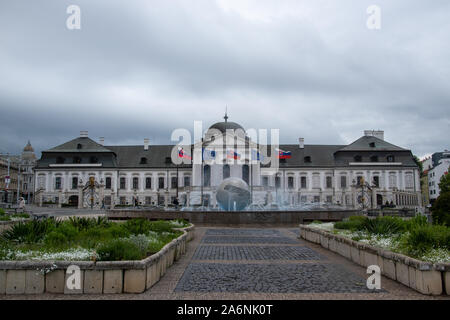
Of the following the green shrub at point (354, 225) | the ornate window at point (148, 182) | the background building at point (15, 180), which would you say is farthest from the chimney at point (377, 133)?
the green shrub at point (354, 225)

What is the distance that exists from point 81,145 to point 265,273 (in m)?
67.4

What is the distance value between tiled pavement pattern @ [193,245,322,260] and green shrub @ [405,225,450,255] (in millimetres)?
3494

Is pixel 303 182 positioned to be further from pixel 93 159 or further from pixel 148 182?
pixel 93 159

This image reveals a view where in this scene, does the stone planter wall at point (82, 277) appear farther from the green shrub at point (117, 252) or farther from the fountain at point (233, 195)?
the fountain at point (233, 195)

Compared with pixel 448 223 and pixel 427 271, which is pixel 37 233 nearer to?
pixel 427 271

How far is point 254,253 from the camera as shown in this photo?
1299cm

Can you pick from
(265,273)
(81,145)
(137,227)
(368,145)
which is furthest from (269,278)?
(81,145)

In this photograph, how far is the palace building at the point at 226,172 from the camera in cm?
6700

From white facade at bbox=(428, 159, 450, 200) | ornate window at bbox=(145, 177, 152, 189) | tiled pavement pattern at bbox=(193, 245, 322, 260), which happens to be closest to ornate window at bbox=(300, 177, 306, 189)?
ornate window at bbox=(145, 177, 152, 189)

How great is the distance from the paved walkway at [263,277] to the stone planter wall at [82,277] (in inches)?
8.1

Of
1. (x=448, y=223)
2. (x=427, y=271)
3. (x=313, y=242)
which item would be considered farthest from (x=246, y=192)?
(x=427, y=271)

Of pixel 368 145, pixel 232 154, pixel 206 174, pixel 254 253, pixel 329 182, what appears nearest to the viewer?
pixel 254 253

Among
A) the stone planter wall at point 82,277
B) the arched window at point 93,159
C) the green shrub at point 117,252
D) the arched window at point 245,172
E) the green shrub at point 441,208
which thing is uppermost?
the arched window at point 93,159

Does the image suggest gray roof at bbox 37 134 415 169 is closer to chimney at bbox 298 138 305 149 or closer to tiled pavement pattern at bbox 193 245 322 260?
chimney at bbox 298 138 305 149
